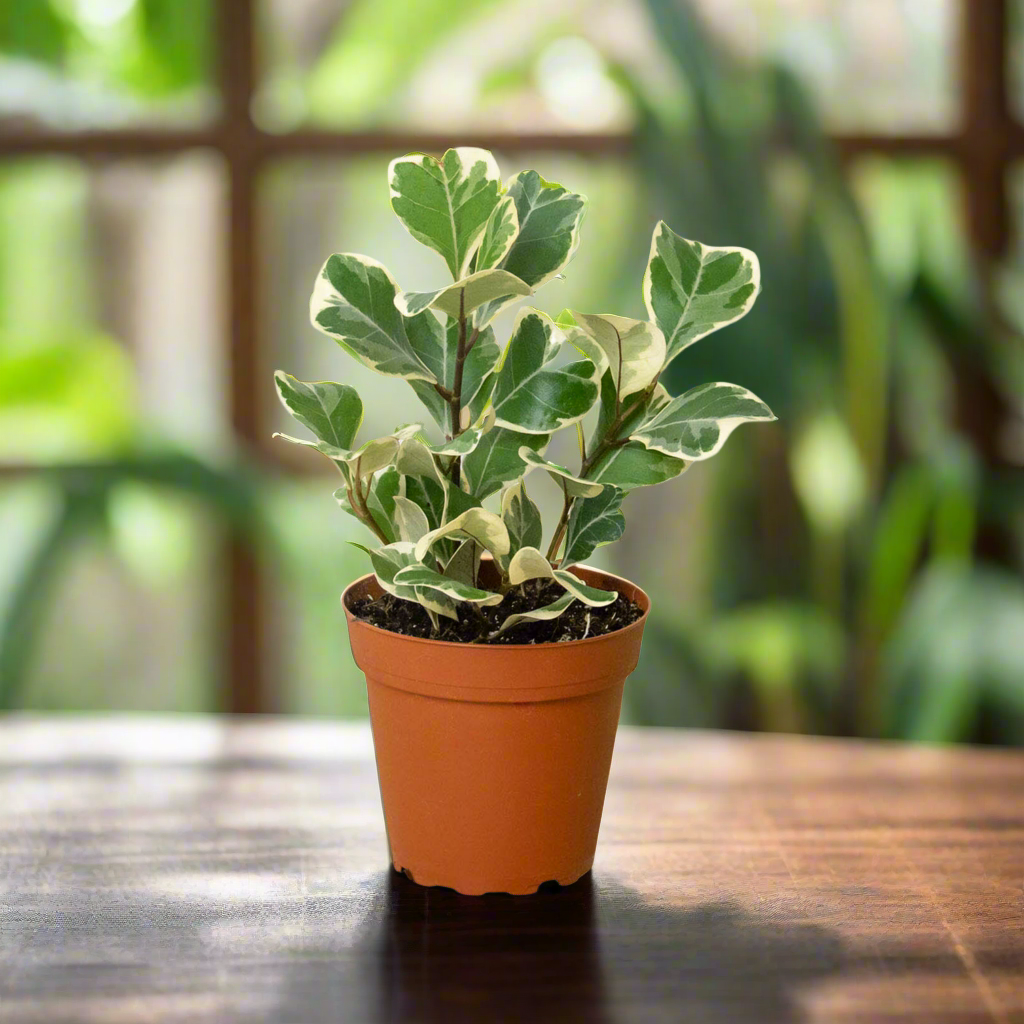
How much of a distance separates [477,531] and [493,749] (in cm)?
11

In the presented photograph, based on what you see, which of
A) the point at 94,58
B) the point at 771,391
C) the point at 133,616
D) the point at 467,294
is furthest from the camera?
the point at 133,616

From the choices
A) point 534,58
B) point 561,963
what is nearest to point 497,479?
point 561,963

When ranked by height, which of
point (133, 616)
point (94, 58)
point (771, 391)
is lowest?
point (133, 616)

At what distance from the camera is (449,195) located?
0.55 metres

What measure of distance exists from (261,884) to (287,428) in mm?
Result: 1237

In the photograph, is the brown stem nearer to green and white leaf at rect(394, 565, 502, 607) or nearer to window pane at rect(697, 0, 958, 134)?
green and white leaf at rect(394, 565, 502, 607)

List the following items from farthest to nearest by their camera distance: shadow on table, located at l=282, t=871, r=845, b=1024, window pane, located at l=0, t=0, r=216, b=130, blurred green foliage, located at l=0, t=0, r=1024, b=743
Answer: window pane, located at l=0, t=0, r=216, b=130
blurred green foliage, located at l=0, t=0, r=1024, b=743
shadow on table, located at l=282, t=871, r=845, b=1024

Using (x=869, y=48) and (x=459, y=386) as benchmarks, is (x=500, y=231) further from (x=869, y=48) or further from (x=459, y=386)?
(x=869, y=48)

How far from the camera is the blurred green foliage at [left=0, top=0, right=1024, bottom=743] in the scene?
146 cm

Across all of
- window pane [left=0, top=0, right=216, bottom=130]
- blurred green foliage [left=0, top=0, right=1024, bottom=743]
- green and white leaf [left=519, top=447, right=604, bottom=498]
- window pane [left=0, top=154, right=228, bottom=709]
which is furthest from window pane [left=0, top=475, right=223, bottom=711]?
green and white leaf [left=519, top=447, right=604, bottom=498]

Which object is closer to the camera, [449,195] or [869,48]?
[449,195]

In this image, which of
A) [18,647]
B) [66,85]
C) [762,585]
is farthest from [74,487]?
[762,585]

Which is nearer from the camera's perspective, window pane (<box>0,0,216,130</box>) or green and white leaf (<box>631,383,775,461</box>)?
green and white leaf (<box>631,383,775,461</box>)

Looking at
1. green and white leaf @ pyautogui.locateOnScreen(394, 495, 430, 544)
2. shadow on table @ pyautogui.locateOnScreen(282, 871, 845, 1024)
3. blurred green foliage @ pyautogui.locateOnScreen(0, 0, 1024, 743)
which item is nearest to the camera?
shadow on table @ pyautogui.locateOnScreen(282, 871, 845, 1024)
